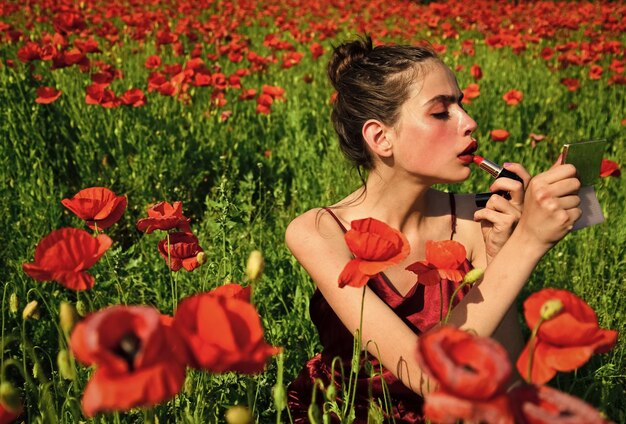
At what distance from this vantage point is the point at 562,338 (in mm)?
680

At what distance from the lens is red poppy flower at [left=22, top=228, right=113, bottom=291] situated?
901mm

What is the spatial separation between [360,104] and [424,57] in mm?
252

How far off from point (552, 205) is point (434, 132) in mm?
567

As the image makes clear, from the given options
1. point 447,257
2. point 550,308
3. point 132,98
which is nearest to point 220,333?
point 550,308

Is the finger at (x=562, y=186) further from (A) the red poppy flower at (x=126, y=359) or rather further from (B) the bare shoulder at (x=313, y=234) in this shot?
(A) the red poppy flower at (x=126, y=359)

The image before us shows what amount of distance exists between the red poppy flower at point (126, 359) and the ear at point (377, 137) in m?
1.31

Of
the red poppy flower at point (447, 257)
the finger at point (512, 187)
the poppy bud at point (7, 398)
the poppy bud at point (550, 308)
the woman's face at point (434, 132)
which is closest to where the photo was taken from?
the poppy bud at point (550, 308)

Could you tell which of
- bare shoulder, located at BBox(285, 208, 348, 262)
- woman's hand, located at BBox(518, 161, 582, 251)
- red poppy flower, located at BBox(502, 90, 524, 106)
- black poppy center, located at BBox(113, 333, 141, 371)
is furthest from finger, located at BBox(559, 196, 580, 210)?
red poppy flower, located at BBox(502, 90, 524, 106)

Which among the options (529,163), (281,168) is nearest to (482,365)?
(281,168)

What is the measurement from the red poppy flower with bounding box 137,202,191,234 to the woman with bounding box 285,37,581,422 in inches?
17.8

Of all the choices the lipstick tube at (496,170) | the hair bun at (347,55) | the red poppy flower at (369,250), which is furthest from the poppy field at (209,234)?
the hair bun at (347,55)

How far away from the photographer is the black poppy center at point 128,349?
619 mm

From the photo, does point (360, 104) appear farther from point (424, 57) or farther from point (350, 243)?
point (350, 243)

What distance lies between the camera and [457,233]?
81.5 inches
